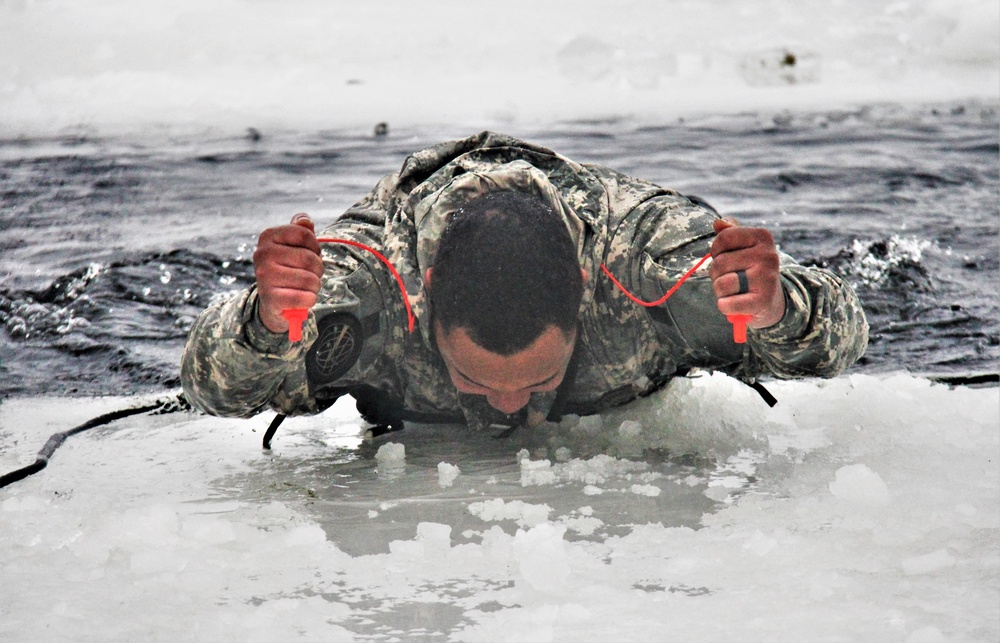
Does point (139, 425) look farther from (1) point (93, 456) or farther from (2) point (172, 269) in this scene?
(2) point (172, 269)

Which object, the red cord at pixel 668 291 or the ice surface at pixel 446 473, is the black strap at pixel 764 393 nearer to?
the red cord at pixel 668 291

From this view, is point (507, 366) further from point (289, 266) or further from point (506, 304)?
point (289, 266)

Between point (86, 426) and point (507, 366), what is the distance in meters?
1.27

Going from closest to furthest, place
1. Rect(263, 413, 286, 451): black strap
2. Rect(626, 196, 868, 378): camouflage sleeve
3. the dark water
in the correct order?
Rect(626, 196, 868, 378): camouflage sleeve < Rect(263, 413, 286, 451): black strap < the dark water

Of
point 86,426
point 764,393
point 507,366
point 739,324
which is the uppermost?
point 739,324

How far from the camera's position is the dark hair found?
80.8 inches

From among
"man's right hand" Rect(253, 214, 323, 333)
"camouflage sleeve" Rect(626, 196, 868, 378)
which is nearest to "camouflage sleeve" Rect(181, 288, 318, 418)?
"man's right hand" Rect(253, 214, 323, 333)

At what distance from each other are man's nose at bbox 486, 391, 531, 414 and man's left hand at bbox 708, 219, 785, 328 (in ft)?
1.64

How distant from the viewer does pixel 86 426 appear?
2.74 metres

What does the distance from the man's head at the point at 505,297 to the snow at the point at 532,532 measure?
0.23 m

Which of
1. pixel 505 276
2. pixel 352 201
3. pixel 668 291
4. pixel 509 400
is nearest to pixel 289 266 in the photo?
pixel 505 276

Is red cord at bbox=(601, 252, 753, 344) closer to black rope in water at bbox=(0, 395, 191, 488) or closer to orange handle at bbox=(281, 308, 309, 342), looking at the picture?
orange handle at bbox=(281, 308, 309, 342)

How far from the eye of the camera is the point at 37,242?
4.96 metres

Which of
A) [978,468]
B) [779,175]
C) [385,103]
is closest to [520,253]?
[978,468]
